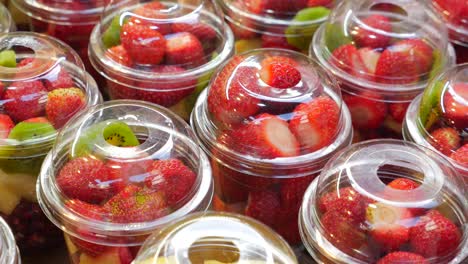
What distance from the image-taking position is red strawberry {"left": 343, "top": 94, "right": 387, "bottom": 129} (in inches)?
71.6

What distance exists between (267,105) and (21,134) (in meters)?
0.52

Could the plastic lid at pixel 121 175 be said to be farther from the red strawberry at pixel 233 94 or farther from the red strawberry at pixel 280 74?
the red strawberry at pixel 280 74

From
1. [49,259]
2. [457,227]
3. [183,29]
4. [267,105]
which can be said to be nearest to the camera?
[457,227]

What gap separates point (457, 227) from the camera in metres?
1.36

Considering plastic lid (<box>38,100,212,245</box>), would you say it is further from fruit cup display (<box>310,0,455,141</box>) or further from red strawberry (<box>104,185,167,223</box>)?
fruit cup display (<box>310,0,455,141</box>)

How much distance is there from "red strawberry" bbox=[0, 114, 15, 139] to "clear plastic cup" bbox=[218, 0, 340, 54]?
68cm

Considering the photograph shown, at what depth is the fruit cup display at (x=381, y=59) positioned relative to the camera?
1810 millimetres

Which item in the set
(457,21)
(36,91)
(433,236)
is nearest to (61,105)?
(36,91)

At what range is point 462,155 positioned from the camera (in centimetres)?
156

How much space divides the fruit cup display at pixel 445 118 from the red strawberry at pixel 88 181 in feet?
2.25

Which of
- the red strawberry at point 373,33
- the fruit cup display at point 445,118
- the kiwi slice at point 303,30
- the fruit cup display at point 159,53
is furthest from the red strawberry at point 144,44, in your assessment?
the fruit cup display at point 445,118

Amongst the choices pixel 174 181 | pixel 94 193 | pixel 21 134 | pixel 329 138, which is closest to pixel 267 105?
pixel 329 138

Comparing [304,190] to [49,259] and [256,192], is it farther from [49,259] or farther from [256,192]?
[49,259]

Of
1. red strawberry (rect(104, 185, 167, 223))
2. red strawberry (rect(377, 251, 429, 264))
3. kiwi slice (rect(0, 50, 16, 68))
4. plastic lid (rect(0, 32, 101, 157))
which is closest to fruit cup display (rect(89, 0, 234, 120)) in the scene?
plastic lid (rect(0, 32, 101, 157))
